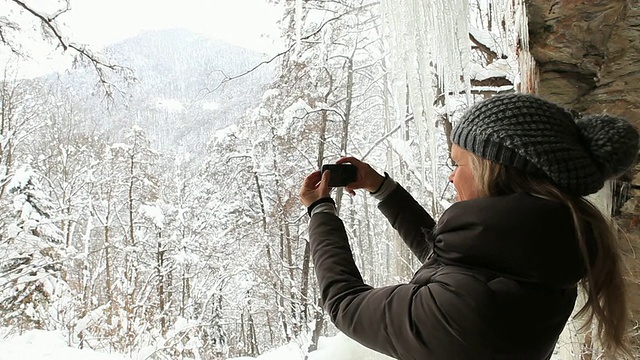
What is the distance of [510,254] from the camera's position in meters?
0.48

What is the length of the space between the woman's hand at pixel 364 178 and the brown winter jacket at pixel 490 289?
1.04 feet

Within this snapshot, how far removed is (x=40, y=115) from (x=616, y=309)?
7691 mm

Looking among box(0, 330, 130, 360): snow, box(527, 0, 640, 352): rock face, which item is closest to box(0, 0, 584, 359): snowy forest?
box(0, 330, 130, 360): snow

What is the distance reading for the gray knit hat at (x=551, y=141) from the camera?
1.67 feet

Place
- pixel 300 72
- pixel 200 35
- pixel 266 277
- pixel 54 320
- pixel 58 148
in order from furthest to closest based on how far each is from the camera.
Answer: pixel 200 35 < pixel 58 148 < pixel 266 277 < pixel 300 72 < pixel 54 320

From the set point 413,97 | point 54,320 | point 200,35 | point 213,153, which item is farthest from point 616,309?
point 200,35

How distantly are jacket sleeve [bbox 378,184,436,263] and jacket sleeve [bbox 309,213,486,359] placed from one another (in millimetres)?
238

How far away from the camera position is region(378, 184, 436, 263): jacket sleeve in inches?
33.7

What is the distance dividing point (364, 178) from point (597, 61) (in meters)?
0.63

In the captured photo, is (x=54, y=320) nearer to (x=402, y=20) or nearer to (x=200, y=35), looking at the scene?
(x=402, y=20)

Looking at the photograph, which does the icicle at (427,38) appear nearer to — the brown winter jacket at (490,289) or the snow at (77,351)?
the brown winter jacket at (490,289)

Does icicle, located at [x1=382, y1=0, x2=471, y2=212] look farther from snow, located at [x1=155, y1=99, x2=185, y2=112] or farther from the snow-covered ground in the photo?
snow, located at [x1=155, y1=99, x2=185, y2=112]

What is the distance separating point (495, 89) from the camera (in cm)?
193

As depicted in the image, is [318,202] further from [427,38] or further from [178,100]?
[178,100]
